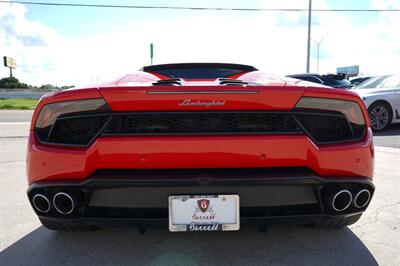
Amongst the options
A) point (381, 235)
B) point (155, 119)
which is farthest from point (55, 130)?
point (381, 235)

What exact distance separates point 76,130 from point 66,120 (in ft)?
0.29

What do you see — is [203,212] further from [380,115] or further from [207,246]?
[380,115]

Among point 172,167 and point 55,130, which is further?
point 55,130

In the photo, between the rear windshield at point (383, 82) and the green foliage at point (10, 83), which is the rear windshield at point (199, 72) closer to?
the rear windshield at point (383, 82)

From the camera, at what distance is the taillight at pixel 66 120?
2.23m

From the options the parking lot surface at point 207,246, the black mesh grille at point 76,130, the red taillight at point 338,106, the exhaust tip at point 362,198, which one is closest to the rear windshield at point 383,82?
the parking lot surface at point 207,246

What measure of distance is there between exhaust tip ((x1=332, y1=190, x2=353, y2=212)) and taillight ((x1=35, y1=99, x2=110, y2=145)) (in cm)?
142

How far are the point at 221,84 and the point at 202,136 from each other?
1.20 feet

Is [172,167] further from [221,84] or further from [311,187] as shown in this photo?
[311,187]

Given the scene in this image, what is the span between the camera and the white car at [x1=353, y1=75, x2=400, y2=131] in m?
8.48

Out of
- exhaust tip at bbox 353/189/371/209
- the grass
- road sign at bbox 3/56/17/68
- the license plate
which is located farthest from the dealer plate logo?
road sign at bbox 3/56/17/68

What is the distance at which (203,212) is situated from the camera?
2.14m

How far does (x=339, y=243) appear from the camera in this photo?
2711mm

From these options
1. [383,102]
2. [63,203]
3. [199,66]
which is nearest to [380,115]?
[383,102]
